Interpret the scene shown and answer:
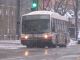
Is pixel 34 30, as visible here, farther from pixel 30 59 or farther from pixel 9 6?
pixel 9 6

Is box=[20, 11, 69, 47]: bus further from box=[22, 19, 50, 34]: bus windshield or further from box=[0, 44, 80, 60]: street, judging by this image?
box=[0, 44, 80, 60]: street

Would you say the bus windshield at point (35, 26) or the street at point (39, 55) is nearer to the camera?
the street at point (39, 55)

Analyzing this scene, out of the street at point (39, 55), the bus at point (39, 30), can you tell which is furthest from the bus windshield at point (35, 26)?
the street at point (39, 55)

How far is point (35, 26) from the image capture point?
1446 inches

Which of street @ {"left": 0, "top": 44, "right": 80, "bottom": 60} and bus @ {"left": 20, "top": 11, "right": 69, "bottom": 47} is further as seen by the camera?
bus @ {"left": 20, "top": 11, "right": 69, "bottom": 47}

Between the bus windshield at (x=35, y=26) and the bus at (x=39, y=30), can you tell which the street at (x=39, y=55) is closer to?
the bus at (x=39, y=30)

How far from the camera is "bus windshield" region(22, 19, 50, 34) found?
36.4m

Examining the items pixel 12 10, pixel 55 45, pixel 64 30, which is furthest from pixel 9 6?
pixel 55 45

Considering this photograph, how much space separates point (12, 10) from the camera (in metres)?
56.9

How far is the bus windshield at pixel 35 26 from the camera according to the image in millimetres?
36375

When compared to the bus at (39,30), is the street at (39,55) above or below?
below

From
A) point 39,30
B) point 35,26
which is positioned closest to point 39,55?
point 39,30

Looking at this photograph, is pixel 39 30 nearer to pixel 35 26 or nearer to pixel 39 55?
pixel 35 26

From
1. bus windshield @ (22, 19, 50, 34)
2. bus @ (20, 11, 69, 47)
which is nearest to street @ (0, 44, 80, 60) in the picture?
bus @ (20, 11, 69, 47)
